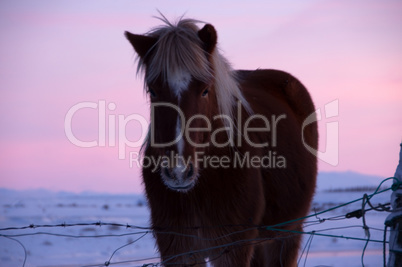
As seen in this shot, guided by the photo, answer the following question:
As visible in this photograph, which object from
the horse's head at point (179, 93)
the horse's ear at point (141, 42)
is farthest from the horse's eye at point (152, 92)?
the horse's ear at point (141, 42)

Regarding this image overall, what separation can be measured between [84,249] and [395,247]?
9.13 metres

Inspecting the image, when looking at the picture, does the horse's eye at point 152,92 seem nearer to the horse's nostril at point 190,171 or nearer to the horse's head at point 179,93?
the horse's head at point 179,93

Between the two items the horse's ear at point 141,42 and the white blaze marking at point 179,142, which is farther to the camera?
the horse's ear at point 141,42

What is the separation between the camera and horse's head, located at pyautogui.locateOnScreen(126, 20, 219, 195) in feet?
10.7

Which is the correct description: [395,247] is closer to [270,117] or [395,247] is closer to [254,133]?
[254,133]

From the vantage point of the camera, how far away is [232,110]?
4.23 meters

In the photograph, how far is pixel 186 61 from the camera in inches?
139

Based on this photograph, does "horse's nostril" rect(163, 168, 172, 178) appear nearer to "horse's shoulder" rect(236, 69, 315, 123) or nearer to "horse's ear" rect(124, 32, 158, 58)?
"horse's ear" rect(124, 32, 158, 58)

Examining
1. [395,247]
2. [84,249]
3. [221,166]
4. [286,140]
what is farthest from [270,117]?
[84,249]

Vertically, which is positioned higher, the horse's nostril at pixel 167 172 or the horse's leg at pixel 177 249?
the horse's nostril at pixel 167 172

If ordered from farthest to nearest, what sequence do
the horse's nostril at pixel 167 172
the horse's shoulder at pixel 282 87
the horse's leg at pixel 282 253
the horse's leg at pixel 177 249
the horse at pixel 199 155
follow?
the horse's shoulder at pixel 282 87 → the horse's leg at pixel 282 253 → the horse's leg at pixel 177 249 → the horse at pixel 199 155 → the horse's nostril at pixel 167 172

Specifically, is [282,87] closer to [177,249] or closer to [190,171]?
[177,249]

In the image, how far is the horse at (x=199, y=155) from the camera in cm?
342

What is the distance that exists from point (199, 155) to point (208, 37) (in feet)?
3.27
